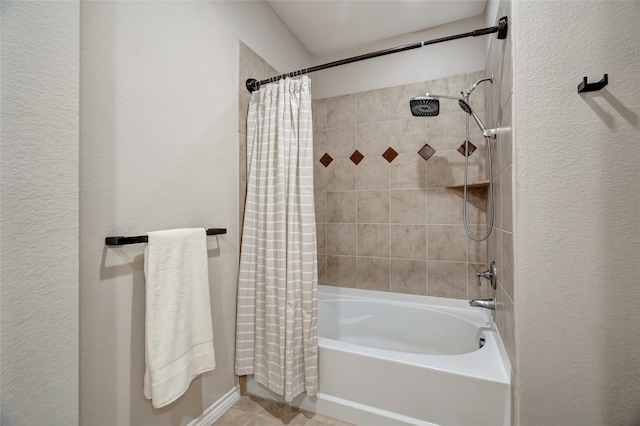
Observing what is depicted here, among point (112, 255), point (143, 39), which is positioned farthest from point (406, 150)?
point (112, 255)

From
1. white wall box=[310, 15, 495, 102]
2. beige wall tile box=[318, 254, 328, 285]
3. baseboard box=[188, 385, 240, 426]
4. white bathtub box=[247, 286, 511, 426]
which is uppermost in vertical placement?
white wall box=[310, 15, 495, 102]

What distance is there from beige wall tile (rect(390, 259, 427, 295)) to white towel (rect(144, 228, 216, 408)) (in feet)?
4.85


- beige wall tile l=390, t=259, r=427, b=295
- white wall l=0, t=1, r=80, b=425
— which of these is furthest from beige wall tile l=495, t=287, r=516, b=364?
white wall l=0, t=1, r=80, b=425

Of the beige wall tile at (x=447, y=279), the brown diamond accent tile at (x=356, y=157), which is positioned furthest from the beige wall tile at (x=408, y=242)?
the brown diamond accent tile at (x=356, y=157)

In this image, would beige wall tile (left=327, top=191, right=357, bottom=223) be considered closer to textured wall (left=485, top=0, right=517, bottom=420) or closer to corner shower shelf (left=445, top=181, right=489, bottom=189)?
corner shower shelf (left=445, top=181, right=489, bottom=189)

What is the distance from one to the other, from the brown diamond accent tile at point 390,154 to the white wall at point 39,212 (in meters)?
1.90

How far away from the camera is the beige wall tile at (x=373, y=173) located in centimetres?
217

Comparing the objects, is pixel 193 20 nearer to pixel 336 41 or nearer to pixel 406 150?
pixel 336 41

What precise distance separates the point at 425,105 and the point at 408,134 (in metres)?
0.53

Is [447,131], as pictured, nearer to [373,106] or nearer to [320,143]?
[373,106]

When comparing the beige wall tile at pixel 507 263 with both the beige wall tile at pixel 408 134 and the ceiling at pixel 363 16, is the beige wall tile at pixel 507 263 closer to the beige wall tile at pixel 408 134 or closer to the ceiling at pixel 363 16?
the beige wall tile at pixel 408 134

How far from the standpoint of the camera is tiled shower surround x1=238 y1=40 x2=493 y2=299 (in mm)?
1938

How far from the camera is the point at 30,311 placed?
2.13 ft

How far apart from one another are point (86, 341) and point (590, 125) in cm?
188
